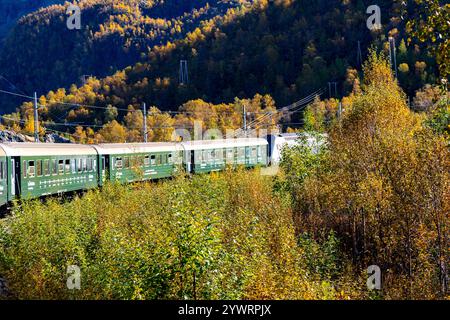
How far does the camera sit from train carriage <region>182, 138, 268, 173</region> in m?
41.0

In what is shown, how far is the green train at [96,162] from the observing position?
23511mm

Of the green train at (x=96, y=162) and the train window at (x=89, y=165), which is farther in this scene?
the train window at (x=89, y=165)

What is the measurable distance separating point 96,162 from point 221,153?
1443cm

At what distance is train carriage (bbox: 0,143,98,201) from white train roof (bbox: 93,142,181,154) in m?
1.08

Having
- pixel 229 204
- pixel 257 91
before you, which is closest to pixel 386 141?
pixel 229 204

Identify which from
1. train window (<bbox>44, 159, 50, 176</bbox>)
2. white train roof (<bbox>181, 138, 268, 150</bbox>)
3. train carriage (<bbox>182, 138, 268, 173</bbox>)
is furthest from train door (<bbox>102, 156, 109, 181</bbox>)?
white train roof (<bbox>181, 138, 268, 150</bbox>)

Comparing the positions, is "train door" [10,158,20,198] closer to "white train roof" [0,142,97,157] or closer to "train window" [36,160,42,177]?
"white train roof" [0,142,97,157]

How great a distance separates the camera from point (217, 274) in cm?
1215

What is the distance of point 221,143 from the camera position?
44750mm

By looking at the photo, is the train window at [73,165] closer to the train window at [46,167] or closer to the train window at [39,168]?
the train window at [46,167]

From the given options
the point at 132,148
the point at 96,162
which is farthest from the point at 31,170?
the point at 132,148

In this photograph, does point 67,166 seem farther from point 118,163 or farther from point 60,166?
point 118,163

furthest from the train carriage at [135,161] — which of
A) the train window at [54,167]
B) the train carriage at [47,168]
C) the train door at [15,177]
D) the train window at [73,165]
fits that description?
the train door at [15,177]

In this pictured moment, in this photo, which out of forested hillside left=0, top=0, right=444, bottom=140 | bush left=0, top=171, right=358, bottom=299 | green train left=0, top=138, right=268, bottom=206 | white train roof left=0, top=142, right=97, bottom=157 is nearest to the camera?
bush left=0, top=171, right=358, bottom=299
